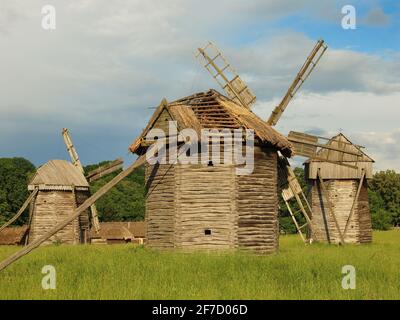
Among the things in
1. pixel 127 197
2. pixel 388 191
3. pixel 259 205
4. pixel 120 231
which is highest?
pixel 388 191

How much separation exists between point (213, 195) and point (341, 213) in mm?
17661

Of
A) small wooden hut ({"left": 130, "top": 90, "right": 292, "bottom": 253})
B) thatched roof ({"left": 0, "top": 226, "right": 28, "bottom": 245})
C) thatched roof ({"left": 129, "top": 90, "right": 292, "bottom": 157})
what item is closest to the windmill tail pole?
small wooden hut ({"left": 130, "top": 90, "right": 292, "bottom": 253})

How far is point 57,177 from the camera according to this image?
112 ft

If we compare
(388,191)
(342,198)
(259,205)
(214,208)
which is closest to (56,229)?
(214,208)

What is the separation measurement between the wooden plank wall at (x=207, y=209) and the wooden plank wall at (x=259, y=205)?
357 millimetres

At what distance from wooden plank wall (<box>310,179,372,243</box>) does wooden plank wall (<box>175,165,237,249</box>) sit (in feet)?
53.4

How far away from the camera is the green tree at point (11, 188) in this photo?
56062 mm

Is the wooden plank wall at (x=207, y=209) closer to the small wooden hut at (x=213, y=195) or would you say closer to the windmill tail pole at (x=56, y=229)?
the small wooden hut at (x=213, y=195)

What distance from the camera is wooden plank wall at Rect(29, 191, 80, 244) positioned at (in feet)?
109

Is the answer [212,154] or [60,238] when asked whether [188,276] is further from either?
[60,238]

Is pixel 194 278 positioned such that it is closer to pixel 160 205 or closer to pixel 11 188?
pixel 160 205

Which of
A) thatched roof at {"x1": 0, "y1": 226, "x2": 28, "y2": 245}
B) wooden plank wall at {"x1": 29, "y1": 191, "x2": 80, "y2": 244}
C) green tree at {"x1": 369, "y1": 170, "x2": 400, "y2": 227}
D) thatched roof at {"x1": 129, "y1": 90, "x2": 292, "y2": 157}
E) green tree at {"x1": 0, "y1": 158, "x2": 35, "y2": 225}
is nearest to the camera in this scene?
thatched roof at {"x1": 129, "y1": 90, "x2": 292, "y2": 157}

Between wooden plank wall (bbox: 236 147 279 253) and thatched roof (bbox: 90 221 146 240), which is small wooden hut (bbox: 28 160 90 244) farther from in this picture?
wooden plank wall (bbox: 236 147 279 253)
